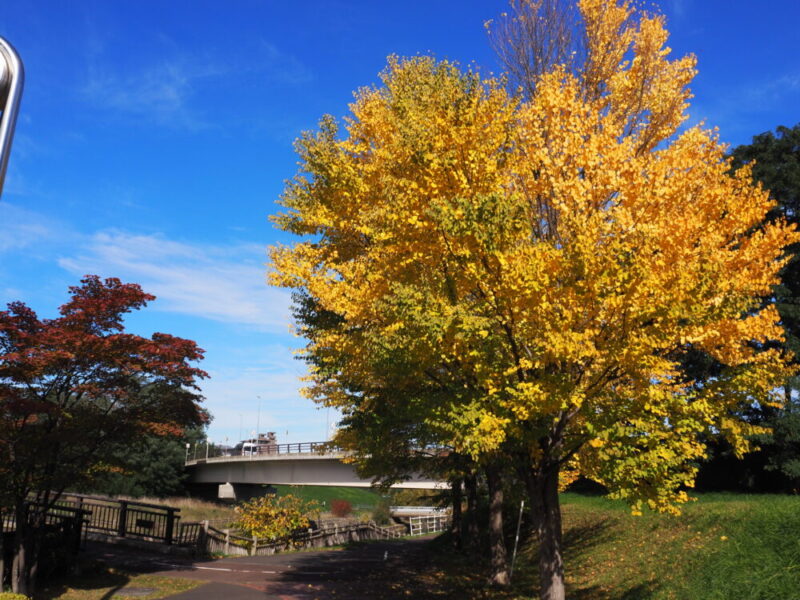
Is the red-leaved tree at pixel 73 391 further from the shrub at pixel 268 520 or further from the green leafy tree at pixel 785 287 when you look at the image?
the green leafy tree at pixel 785 287

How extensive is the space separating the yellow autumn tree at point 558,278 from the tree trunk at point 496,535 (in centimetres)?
609

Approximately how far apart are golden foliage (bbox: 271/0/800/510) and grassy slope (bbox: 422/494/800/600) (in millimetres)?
2152

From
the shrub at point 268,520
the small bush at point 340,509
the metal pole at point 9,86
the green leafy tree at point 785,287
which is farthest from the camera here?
the small bush at point 340,509

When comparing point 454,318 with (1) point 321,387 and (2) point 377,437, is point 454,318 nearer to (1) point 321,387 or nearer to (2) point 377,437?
(2) point 377,437

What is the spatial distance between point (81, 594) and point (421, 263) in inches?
471

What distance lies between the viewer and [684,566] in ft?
37.7

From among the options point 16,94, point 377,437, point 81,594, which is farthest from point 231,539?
point 16,94

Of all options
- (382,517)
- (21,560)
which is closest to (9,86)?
(21,560)

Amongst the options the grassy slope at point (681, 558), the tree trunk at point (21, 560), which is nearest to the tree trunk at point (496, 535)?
the grassy slope at point (681, 558)

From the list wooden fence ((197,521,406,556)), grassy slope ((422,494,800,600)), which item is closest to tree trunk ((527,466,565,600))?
grassy slope ((422,494,800,600))

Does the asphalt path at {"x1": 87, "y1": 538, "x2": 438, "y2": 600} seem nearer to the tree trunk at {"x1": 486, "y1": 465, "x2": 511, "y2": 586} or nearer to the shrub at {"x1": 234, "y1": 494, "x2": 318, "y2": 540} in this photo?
the shrub at {"x1": 234, "y1": 494, "x2": 318, "y2": 540}

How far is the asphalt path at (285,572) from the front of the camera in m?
14.5

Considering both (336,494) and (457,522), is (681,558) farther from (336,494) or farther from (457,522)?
(336,494)

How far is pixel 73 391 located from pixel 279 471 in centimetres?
2905
